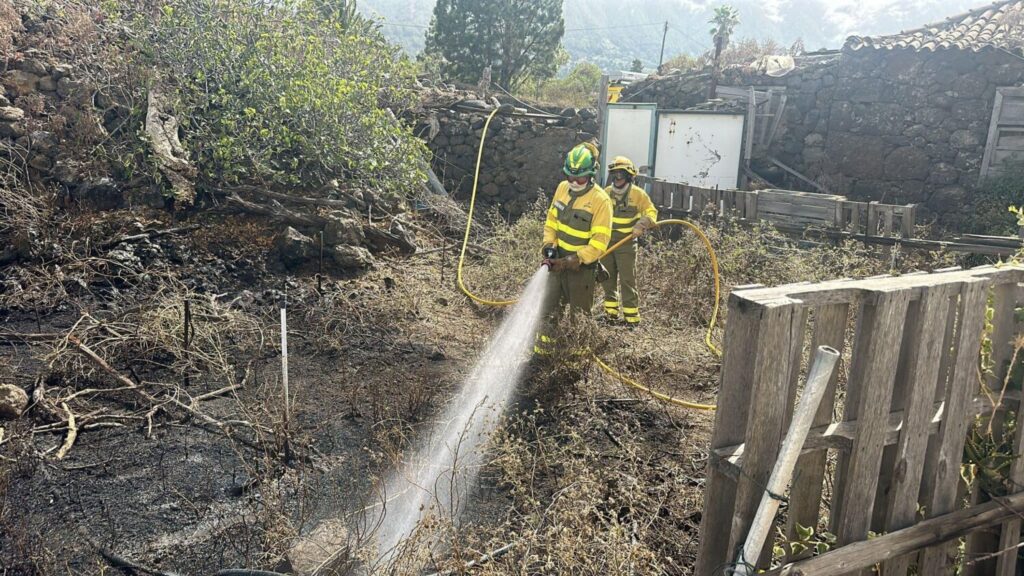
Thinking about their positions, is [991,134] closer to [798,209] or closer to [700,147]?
[700,147]

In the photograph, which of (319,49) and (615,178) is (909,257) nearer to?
(615,178)

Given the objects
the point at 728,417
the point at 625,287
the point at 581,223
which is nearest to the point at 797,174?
the point at 625,287

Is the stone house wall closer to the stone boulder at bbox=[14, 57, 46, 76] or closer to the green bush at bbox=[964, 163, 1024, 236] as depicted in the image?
the green bush at bbox=[964, 163, 1024, 236]

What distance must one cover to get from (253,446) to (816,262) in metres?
6.10

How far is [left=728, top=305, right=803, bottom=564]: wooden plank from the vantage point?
2275 millimetres

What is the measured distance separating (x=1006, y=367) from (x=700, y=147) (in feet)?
30.6

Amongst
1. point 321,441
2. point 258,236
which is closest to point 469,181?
point 258,236

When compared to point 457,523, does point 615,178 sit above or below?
above

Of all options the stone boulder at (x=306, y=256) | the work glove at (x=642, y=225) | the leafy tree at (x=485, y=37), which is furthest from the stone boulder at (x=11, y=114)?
the leafy tree at (x=485, y=37)

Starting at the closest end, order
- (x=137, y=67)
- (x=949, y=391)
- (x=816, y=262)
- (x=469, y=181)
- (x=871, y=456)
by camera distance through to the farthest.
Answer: (x=871, y=456) → (x=949, y=391) → (x=816, y=262) → (x=137, y=67) → (x=469, y=181)

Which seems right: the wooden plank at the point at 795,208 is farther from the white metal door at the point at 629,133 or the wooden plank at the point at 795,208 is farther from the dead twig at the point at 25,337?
the dead twig at the point at 25,337

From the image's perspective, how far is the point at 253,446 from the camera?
15.3 feet

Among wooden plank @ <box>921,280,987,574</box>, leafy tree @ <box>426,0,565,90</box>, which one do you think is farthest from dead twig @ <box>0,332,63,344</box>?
leafy tree @ <box>426,0,565,90</box>

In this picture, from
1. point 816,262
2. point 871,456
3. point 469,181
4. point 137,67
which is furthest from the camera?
point 469,181
